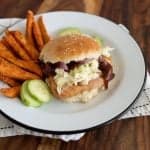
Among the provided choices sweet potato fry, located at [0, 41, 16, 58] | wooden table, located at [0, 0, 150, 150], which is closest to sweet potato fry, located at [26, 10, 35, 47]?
sweet potato fry, located at [0, 41, 16, 58]

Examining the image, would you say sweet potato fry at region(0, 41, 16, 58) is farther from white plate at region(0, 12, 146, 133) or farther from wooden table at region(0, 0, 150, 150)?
wooden table at region(0, 0, 150, 150)

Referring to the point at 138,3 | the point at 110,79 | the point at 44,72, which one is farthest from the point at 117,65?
the point at 138,3

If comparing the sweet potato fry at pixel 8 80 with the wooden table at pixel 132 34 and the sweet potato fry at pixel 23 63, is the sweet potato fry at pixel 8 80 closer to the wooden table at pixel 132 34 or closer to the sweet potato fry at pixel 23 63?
the sweet potato fry at pixel 23 63

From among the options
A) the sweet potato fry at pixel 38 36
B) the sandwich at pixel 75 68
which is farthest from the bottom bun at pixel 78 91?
the sweet potato fry at pixel 38 36

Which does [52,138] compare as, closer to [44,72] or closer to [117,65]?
[44,72]

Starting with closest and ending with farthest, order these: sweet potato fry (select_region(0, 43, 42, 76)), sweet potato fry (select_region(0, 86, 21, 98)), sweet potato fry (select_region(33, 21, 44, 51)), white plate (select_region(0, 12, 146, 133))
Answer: white plate (select_region(0, 12, 146, 133)) < sweet potato fry (select_region(0, 86, 21, 98)) < sweet potato fry (select_region(0, 43, 42, 76)) < sweet potato fry (select_region(33, 21, 44, 51))

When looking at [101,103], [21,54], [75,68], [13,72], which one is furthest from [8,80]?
[101,103]

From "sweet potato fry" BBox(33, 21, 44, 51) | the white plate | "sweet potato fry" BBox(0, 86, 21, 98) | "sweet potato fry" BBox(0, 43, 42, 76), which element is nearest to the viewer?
the white plate
